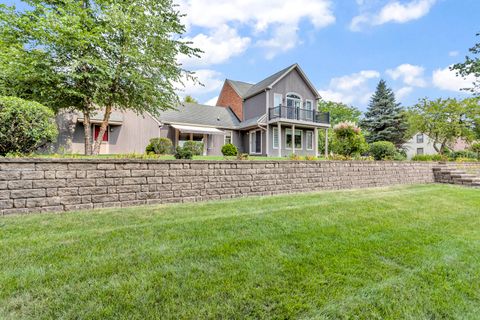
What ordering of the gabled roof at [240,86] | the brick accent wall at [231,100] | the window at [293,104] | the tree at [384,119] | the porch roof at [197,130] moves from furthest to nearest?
the tree at [384,119] < the gabled roof at [240,86] < the brick accent wall at [231,100] < the window at [293,104] < the porch roof at [197,130]

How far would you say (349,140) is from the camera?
1166cm

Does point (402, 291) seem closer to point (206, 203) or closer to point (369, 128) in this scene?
point (206, 203)

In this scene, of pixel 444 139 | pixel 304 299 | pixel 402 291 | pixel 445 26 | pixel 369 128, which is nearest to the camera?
pixel 304 299

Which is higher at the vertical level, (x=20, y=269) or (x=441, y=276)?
(x=20, y=269)

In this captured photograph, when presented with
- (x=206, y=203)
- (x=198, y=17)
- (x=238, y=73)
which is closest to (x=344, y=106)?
(x=238, y=73)

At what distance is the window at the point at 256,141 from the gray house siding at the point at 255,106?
1312mm

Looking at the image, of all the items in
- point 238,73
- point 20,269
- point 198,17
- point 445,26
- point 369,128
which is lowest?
point 20,269

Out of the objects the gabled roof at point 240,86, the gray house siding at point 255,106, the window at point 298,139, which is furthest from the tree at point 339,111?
the gray house siding at point 255,106

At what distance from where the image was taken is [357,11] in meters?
9.93

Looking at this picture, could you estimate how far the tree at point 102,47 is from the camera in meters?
7.63

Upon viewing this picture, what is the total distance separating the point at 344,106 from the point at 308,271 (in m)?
36.6

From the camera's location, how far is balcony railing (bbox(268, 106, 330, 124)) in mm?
17359

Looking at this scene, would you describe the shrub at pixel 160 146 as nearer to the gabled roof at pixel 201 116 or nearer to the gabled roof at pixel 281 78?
the gabled roof at pixel 201 116

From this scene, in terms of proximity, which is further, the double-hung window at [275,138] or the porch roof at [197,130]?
the double-hung window at [275,138]
